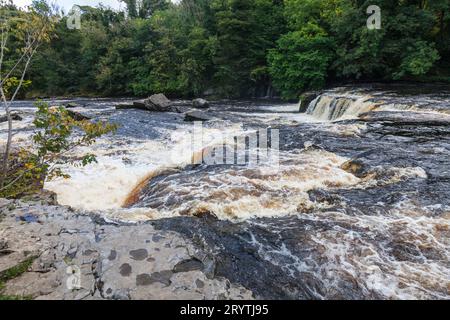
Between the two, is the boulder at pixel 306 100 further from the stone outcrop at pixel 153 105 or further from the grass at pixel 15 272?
the grass at pixel 15 272

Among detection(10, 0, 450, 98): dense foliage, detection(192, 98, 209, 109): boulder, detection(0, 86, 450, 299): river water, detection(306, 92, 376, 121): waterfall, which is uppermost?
detection(10, 0, 450, 98): dense foliage

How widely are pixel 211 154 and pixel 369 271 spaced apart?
17.6 feet

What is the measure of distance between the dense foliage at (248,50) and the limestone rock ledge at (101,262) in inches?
706

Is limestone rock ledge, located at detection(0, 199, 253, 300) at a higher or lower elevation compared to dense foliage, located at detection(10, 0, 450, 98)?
lower

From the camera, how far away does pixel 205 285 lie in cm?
274

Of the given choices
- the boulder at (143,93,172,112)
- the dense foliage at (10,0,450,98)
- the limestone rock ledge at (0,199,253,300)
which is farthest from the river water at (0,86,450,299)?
the dense foliage at (10,0,450,98)

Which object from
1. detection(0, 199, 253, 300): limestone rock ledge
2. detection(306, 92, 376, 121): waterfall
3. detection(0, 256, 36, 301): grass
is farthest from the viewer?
detection(306, 92, 376, 121): waterfall

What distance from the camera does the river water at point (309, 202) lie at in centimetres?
339

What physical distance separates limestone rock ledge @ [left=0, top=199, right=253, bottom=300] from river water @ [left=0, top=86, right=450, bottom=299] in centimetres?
51

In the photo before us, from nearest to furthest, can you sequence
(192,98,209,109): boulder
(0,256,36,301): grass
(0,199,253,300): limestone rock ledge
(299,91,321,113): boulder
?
(0,256,36,301): grass → (0,199,253,300): limestone rock ledge → (299,91,321,113): boulder → (192,98,209,109): boulder

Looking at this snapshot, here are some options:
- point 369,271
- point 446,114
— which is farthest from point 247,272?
point 446,114

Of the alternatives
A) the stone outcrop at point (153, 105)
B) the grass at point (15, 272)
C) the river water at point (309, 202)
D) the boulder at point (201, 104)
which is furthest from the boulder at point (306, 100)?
the grass at point (15, 272)

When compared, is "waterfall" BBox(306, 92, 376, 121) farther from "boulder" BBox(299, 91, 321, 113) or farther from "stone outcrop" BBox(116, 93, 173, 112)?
"stone outcrop" BBox(116, 93, 173, 112)

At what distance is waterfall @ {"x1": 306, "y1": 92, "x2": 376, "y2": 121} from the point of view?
12.4m
